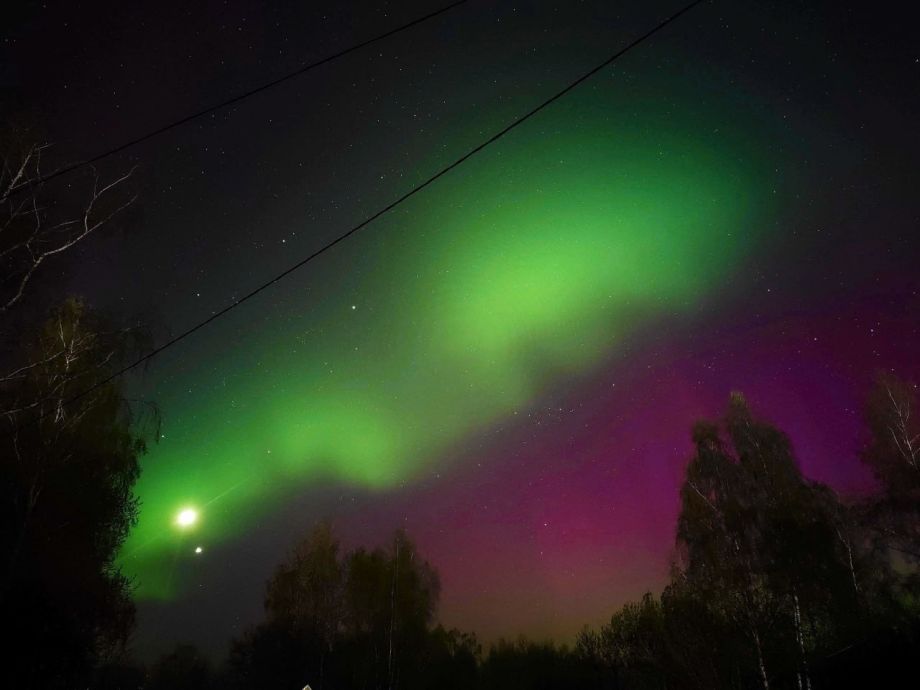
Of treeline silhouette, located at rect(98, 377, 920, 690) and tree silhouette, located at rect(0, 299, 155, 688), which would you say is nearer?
tree silhouette, located at rect(0, 299, 155, 688)

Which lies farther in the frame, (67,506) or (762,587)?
(762,587)

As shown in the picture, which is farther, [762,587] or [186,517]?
[762,587]

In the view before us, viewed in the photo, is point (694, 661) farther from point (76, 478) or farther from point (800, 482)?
point (76, 478)

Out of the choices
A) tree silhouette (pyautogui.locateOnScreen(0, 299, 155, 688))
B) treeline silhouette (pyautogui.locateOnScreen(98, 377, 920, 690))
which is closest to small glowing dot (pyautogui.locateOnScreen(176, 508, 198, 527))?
tree silhouette (pyautogui.locateOnScreen(0, 299, 155, 688))

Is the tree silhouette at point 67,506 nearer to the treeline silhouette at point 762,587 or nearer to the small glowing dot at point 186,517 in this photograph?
the small glowing dot at point 186,517

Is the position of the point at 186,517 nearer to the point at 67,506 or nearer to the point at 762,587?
the point at 67,506

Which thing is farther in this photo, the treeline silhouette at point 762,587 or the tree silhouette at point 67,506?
the treeline silhouette at point 762,587

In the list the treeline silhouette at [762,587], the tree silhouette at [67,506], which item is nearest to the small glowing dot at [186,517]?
the tree silhouette at [67,506]

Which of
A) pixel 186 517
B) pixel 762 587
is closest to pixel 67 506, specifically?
pixel 186 517

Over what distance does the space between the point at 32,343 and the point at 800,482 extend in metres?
32.6

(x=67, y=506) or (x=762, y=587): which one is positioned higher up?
(x=67, y=506)

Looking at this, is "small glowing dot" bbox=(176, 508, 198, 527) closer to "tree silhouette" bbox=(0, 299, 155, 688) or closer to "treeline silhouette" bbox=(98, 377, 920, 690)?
"tree silhouette" bbox=(0, 299, 155, 688)

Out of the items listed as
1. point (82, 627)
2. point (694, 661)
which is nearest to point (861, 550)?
point (694, 661)

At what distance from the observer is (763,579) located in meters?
24.3
